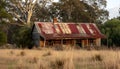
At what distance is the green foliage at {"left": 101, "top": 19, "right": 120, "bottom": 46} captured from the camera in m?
52.3

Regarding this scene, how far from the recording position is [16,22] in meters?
65.8

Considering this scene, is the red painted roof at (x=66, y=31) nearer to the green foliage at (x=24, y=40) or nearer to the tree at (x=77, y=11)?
the green foliage at (x=24, y=40)

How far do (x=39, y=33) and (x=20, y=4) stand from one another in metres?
15.4

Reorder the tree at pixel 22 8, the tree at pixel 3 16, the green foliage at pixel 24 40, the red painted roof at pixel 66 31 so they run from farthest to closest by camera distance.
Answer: the tree at pixel 22 8
the green foliage at pixel 24 40
the red painted roof at pixel 66 31
the tree at pixel 3 16

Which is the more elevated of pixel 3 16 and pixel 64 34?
pixel 3 16

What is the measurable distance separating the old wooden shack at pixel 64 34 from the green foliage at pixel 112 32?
7.99 ft

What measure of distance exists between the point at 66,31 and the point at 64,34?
1.19 m

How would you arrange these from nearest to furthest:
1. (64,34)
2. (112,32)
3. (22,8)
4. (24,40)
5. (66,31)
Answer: (64,34), (66,31), (24,40), (112,32), (22,8)

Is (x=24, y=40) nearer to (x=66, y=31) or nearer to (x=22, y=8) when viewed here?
(x=66, y=31)

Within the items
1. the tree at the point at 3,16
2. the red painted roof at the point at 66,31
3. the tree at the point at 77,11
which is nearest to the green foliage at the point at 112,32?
the red painted roof at the point at 66,31

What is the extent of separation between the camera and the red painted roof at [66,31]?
48.7m

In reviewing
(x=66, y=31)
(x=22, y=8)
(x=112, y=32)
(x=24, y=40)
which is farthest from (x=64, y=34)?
(x=22, y=8)

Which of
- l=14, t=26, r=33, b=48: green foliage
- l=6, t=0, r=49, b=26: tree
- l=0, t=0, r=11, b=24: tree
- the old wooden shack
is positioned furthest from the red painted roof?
l=6, t=0, r=49, b=26: tree

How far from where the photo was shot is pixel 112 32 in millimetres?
55000
